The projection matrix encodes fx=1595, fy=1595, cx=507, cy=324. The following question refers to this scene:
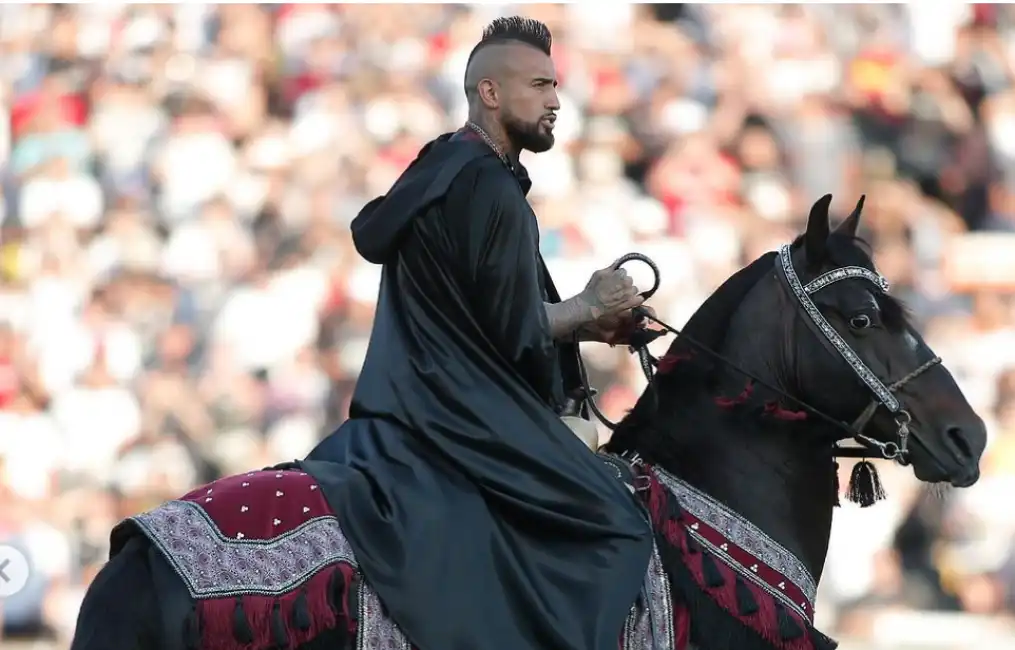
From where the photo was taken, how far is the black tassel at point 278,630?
3102 millimetres

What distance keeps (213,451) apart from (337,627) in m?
5.07

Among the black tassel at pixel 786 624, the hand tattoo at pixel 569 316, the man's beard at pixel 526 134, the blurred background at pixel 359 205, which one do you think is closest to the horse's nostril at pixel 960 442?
the black tassel at pixel 786 624

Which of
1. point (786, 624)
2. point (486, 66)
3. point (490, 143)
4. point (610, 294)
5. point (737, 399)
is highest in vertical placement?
point (486, 66)

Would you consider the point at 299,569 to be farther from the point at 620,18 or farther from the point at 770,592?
the point at 620,18

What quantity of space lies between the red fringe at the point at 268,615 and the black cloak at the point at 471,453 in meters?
0.09

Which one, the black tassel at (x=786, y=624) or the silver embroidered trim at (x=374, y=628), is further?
the black tassel at (x=786, y=624)

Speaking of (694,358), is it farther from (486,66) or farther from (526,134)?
(486,66)

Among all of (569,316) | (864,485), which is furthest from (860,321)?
(569,316)

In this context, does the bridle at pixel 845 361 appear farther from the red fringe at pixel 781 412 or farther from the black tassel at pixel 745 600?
the black tassel at pixel 745 600

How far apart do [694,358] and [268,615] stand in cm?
123

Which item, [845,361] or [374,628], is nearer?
[374,628]

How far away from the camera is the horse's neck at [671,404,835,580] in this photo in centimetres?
367

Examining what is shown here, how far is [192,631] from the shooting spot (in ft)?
9.99

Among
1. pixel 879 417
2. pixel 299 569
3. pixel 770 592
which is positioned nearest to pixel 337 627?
pixel 299 569
